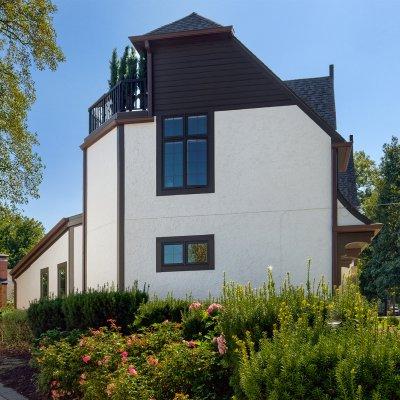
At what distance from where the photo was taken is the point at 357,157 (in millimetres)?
53781

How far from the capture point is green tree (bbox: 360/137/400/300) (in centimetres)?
4016

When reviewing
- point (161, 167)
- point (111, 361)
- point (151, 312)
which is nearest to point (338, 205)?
point (161, 167)

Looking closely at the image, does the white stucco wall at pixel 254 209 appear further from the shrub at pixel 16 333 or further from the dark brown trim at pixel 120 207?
the shrub at pixel 16 333

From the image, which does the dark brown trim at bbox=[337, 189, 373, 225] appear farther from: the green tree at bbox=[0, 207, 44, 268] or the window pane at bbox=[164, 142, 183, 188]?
the green tree at bbox=[0, 207, 44, 268]

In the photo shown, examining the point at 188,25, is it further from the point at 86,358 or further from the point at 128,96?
the point at 86,358

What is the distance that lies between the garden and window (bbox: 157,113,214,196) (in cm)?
376

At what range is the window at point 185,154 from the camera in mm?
15516

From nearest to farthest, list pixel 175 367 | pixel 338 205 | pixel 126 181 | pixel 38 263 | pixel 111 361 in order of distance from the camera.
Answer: pixel 175 367 → pixel 111 361 → pixel 338 205 → pixel 126 181 → pixel 38 263

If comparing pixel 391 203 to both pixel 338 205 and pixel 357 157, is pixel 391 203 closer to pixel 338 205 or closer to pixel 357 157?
pixel 357 157

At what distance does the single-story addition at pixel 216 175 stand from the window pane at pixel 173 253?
0.02 m

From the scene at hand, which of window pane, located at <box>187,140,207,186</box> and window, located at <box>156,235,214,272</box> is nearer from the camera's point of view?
window, located at <box>156,235,214,272</box>

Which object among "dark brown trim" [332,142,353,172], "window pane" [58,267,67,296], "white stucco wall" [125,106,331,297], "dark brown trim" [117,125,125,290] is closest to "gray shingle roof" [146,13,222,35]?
"white stucco wall" [125,106,331,297]

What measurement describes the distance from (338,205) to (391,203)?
28.4 meters

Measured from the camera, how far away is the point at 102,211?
17.1 meters
